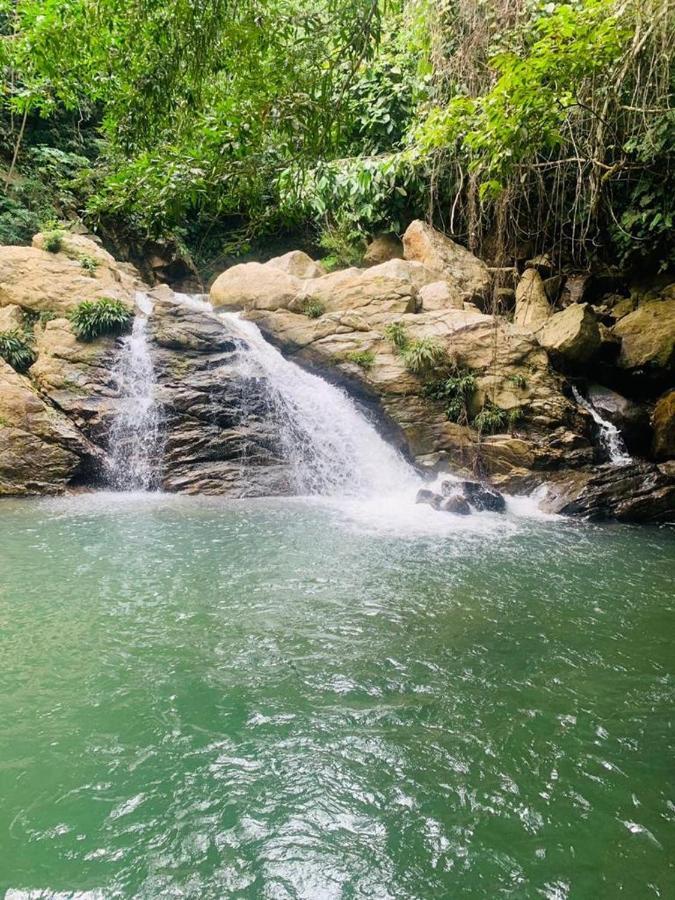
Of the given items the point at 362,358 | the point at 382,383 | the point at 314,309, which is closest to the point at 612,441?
the point at 382,383

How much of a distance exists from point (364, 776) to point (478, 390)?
8418mm

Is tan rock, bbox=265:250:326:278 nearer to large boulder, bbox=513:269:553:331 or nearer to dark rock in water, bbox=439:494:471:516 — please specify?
large boulder, bbox=513:269:553:331

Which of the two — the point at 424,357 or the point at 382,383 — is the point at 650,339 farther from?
the point at 382,383

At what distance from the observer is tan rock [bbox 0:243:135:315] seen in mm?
10242

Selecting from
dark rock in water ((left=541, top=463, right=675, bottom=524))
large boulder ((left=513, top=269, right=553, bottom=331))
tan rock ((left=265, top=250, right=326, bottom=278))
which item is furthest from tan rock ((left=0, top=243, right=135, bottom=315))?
dark rock in water ((left=541, top=463, right=675, bottom=524))

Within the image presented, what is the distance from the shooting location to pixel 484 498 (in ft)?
27.9

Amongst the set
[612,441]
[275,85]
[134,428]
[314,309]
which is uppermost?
[314,309]

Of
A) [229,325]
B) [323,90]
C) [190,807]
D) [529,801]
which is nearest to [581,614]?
[529,801]

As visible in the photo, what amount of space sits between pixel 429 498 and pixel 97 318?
6.76 m

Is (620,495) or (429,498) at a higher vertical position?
(620,495)

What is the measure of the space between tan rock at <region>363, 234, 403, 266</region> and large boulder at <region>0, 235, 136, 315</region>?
650 centimetres

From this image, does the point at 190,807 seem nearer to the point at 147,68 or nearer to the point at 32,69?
the point at 147,68

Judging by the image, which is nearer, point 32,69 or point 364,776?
point 364,776

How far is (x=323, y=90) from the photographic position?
2689 mm
